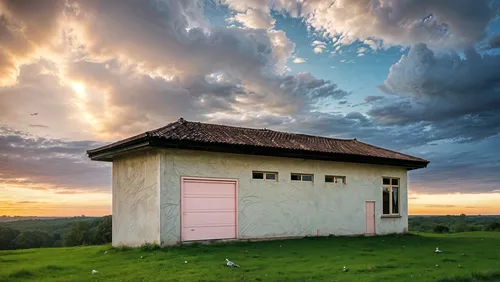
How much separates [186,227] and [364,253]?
6.30m

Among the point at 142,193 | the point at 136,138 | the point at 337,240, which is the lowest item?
the point at 337,240

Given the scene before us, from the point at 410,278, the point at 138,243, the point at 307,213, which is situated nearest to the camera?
the point at 410,278

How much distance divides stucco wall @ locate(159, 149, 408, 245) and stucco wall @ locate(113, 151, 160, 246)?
53 cm

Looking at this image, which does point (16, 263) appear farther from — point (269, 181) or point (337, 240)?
point (337, 240)

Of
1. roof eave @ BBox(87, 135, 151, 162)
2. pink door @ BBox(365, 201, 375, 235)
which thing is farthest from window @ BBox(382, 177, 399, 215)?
roof eave @ BBox(87, 135, 151, 162)

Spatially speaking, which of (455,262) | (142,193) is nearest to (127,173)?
(142,193)

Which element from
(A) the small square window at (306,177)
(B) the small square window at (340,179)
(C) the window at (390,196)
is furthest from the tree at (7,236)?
(C) the window at (390,196)

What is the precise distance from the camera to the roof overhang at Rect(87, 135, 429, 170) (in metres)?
15.7

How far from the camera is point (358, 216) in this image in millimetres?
21625

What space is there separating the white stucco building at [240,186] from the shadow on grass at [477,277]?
8510mm

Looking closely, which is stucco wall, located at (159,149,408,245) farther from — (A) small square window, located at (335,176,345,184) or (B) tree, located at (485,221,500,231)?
(B) tree, located at (485,221,500,231)

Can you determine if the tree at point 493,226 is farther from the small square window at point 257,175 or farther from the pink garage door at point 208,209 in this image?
the pink garage door at point 208,209

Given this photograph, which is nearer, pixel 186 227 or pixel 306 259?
pixel 306 259

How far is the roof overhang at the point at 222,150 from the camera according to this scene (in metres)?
15.7
